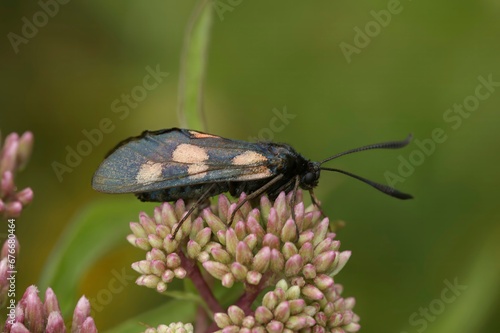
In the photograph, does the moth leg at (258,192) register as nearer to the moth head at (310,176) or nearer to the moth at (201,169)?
the moth at (201,169)

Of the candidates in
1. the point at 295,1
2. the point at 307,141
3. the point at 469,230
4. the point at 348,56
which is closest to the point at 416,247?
the point at 469,230

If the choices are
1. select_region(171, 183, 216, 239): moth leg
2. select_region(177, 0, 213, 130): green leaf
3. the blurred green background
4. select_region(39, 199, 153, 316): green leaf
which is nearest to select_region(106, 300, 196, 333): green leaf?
select_region(39, 199, 153, 316): green leaf

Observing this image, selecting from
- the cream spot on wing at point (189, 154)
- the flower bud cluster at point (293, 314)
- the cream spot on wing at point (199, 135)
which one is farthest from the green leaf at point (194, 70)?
the flower bud cluster at point (293, 314)

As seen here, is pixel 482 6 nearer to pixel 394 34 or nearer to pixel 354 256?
pixel 394 34

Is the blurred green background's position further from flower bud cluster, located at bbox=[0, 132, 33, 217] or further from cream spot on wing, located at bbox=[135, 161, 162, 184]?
cream spot on wing, located at bbox=[135, 161, 162, 184]

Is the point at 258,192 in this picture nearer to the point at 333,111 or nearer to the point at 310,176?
the point at 310,176

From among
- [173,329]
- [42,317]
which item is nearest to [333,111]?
[173,329]

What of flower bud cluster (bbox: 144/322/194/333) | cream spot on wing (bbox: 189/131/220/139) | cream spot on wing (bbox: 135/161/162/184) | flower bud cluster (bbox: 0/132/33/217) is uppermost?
cream spot on wing (bbox: 189/131/220/139)

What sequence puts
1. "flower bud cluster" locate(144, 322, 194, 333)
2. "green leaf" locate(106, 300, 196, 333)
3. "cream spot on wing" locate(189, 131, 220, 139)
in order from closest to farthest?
"flower bud cluster" locate(144, 322, 194, 333)
"cream spot on wing" locate(189, 131, 220, 139)
"green leaf" locate(106, 300, 196, 333)

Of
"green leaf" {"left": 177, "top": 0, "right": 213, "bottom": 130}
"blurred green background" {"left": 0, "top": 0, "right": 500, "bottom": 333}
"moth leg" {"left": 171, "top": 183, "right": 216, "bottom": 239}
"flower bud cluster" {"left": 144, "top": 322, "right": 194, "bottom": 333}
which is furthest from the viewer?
"blurred green background" {"left": 0, "top": 0, "right": 500, "bottom": 333}
